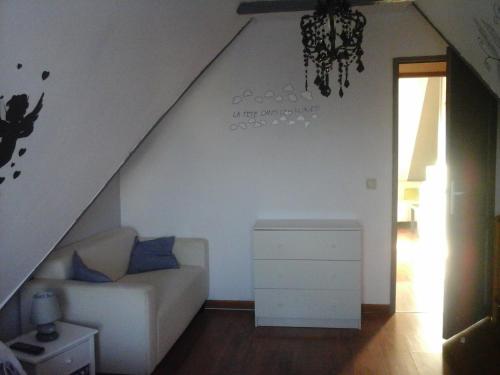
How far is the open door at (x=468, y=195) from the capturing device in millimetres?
3285

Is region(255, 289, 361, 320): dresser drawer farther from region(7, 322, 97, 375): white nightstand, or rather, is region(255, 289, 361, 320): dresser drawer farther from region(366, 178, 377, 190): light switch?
region(7, 322, 97, 375): white nightstand

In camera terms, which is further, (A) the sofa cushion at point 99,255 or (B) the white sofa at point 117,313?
(A) the sofa cushion at point 99,255

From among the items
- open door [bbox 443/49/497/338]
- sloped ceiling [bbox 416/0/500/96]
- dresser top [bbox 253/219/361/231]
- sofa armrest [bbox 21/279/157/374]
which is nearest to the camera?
sloped ceiling [bbox 416/0/500/96]

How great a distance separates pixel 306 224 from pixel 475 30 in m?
1.94

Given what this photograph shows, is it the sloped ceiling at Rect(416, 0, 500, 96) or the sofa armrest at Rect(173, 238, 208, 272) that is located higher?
the sloped ceiling at Rect(416, 0, 500, 96)

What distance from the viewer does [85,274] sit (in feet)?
9.62

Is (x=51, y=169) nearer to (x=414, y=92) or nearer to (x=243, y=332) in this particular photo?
(x=243, y=332)

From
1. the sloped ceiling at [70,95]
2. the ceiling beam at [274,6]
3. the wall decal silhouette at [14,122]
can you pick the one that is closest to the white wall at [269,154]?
the ceiling beam at [274,6]

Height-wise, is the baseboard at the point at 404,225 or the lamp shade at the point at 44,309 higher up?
the lamp shade at the point at 44,309

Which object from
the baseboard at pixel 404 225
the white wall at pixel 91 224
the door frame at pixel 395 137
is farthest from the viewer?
the baseboard at pixel 404 225

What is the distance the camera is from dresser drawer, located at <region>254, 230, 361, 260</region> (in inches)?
142

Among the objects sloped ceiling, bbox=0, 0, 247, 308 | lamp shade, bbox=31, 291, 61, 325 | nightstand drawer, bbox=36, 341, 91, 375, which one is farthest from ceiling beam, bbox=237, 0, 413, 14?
nightstand drawer, bbox=36, 341, 91, 375

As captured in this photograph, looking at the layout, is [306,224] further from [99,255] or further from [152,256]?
[99,255]

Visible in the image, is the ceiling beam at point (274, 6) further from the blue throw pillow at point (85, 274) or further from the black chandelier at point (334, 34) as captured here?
the blue throw pillow at point (85, 274)
